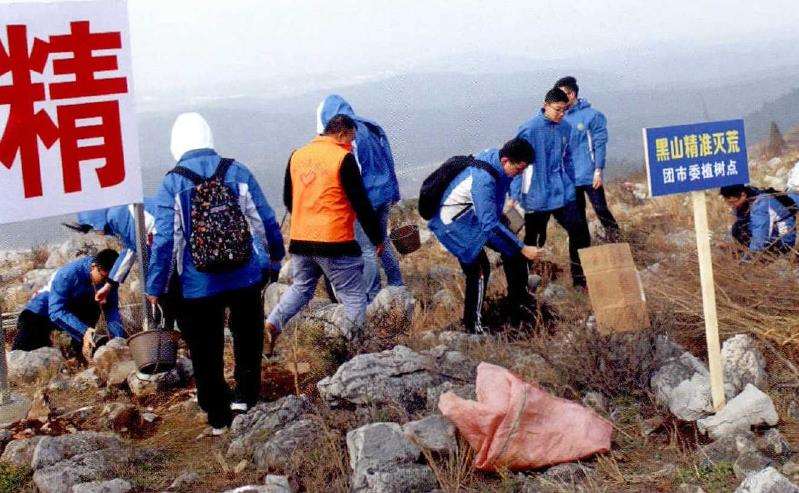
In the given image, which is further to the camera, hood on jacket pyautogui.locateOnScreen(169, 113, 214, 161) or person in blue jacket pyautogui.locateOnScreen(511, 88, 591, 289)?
person in blue jacket pyautogui.locateOnScreen(511, 88, 591, 289)

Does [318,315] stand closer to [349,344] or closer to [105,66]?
[349,344]

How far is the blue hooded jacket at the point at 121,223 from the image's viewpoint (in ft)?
22.0

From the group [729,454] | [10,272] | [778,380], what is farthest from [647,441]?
[10,272]

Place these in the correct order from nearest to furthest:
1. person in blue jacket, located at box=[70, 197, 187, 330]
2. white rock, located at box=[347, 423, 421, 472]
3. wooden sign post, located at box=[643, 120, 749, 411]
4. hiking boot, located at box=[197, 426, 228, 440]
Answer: white rock, located at box=[347, 423, 421, 472], wooden sign post, located at box=[643, 120, 749, 411], hiking boot, located at box=[197, 426, 228, 440], person in blue jacket, located at box=[70, 197, 187, 330]

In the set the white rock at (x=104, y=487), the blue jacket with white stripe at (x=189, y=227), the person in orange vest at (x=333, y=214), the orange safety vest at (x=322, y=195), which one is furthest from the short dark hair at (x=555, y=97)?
the white rock at (x=104, y=487)

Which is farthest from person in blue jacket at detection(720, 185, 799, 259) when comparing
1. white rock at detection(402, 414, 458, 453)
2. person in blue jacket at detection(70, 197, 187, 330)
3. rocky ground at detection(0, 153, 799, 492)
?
person in blue jacket at detection(70, 197, 187, 330)

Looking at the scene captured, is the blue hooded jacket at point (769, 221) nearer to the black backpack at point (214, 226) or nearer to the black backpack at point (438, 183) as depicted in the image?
the black backpack at point (438, 183)

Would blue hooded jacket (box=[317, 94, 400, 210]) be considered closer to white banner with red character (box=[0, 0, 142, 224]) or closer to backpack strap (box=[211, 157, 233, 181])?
white banner with red character (box=[0, 0, 142, 224])

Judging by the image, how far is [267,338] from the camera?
7047 millimetres

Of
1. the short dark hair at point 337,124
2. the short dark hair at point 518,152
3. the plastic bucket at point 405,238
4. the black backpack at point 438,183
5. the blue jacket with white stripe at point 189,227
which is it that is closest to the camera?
the blue jacket with white stripe at point 189,227

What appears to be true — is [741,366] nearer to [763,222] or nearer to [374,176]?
[763,222]

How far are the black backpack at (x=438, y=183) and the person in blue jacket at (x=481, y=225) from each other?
3 cm

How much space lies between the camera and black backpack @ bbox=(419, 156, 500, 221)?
637cm

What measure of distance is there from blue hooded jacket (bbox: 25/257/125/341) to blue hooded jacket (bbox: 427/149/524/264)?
255 cm
